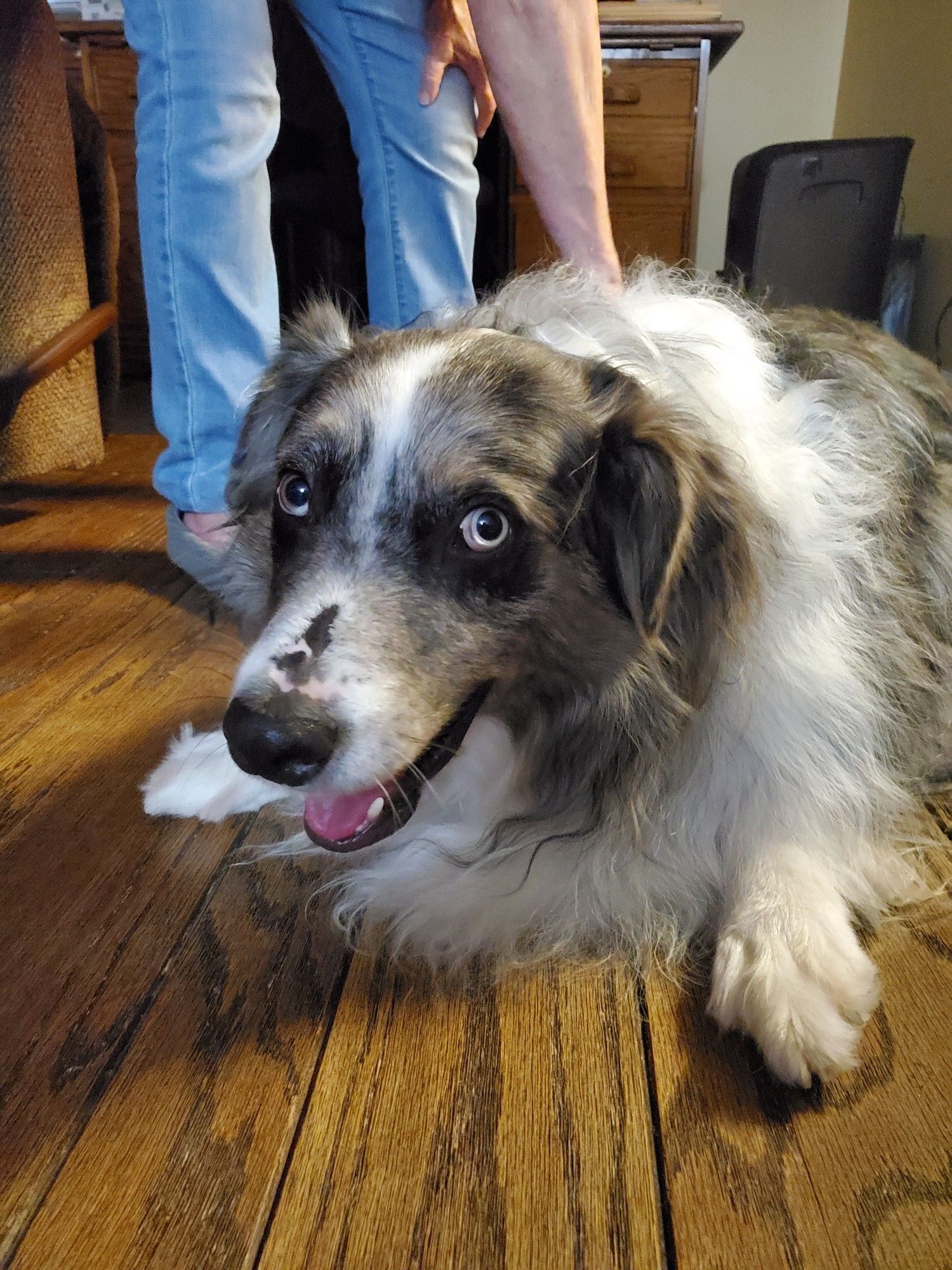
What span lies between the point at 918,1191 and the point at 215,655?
1483 mm

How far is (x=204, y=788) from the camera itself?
4.60ft

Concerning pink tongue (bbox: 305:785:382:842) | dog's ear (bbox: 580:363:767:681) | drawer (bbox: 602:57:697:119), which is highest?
drawer (bbox: 602:57:697:119)

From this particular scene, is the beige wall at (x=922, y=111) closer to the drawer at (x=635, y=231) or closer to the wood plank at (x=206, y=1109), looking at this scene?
the drawer at (x=635, y=231)

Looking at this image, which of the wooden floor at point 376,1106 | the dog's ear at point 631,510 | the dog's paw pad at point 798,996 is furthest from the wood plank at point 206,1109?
the dog's ear at point 631,510

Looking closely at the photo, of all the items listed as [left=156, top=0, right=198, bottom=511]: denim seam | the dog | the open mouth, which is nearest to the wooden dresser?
[left=156, top=0, right=198, bottom=511]: denim seam

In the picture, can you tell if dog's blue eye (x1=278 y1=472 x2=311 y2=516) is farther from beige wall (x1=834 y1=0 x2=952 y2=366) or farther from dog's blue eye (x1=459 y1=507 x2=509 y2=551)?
beige wall (x1=834 y1=0 x2=952 y2=366)

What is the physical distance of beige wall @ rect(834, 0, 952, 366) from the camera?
399 centimetres

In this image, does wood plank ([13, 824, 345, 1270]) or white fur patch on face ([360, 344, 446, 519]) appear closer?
wood plank ([13, 824, 345, 1270])

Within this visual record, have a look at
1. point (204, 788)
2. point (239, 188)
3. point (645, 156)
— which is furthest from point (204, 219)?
point (645, 156)

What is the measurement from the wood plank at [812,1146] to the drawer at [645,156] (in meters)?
3.44

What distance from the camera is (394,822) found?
3.61 feet

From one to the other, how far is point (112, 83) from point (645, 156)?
95.6 inches

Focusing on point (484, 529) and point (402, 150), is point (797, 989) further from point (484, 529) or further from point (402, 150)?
point (402, 150)

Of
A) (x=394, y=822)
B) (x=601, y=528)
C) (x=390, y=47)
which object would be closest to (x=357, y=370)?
(x=601, y=528)
